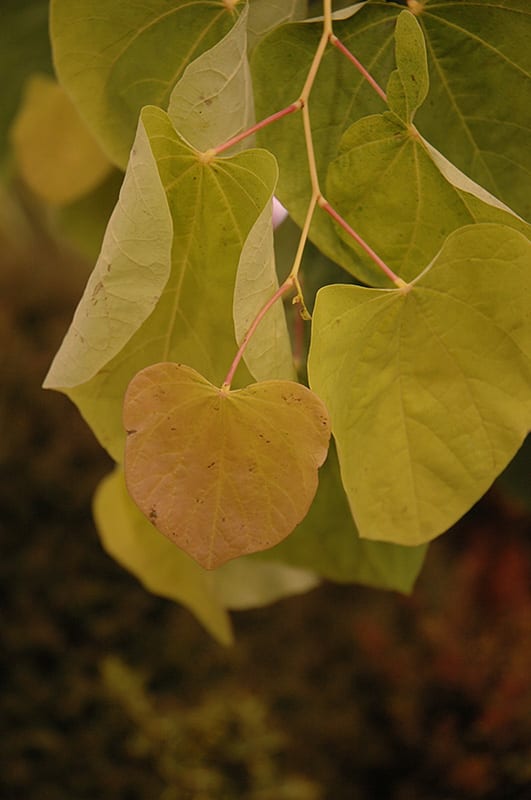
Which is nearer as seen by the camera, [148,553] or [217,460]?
[217,460]

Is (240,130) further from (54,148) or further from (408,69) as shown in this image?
(54,148)

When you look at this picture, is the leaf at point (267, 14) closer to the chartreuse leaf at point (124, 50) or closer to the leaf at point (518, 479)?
the chartreuse leaf at point (124, 50)

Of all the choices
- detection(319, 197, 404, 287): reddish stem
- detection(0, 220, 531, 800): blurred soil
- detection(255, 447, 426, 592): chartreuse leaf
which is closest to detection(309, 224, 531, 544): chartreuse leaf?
detection(319, 197, 404, 287): reddish stem

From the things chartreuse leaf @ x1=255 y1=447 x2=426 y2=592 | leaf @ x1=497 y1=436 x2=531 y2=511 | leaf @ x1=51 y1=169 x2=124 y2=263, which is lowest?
leaf @ x1=497 y1=436 x2=531 y2=511

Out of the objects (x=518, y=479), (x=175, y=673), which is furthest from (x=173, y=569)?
(x=175, y=673)

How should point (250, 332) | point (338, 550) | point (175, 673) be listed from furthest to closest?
point (175, 673) → point (338, 550) → point (250, 332)

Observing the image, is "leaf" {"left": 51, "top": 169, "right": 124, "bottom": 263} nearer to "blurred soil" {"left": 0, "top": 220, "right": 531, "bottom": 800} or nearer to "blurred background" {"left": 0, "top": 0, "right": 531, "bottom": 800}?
"blurred background" {"left": 0, "top": 0, "right": 531, "bottom": 800}
